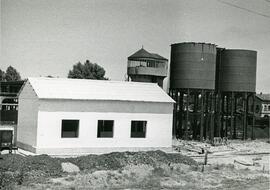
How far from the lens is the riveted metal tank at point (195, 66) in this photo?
1490 inches

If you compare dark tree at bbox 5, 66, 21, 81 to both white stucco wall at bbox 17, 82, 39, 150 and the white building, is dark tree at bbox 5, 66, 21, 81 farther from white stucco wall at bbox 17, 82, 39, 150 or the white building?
the white building

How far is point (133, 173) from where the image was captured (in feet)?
69.9

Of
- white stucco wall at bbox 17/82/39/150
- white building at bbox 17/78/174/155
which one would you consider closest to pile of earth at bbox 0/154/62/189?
white building at bbox 17/78/174/155

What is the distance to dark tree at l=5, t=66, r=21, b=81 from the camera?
84.1m

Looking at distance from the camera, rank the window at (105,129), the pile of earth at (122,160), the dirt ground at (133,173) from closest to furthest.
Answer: the dirt ground at (133,173)
the pile of earth at (122,160)
the window at (105,129)

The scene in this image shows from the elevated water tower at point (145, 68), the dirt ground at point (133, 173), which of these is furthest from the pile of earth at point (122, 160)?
the elevated water tower at point (145, 68)

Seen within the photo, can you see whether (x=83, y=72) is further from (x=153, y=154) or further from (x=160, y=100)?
(x=153, y=154)

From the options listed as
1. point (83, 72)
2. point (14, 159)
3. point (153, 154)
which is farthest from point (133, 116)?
point (83, 72)

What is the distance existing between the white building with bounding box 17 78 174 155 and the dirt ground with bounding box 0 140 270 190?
3.41 metres

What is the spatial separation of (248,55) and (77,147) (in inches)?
873

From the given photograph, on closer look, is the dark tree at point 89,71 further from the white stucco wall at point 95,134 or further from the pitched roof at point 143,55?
the white stucco wall at point 95,134

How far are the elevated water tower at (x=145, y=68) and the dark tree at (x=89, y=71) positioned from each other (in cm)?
2573

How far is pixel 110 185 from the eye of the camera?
18359 mm

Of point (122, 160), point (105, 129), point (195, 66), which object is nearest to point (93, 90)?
point (105, 129)
